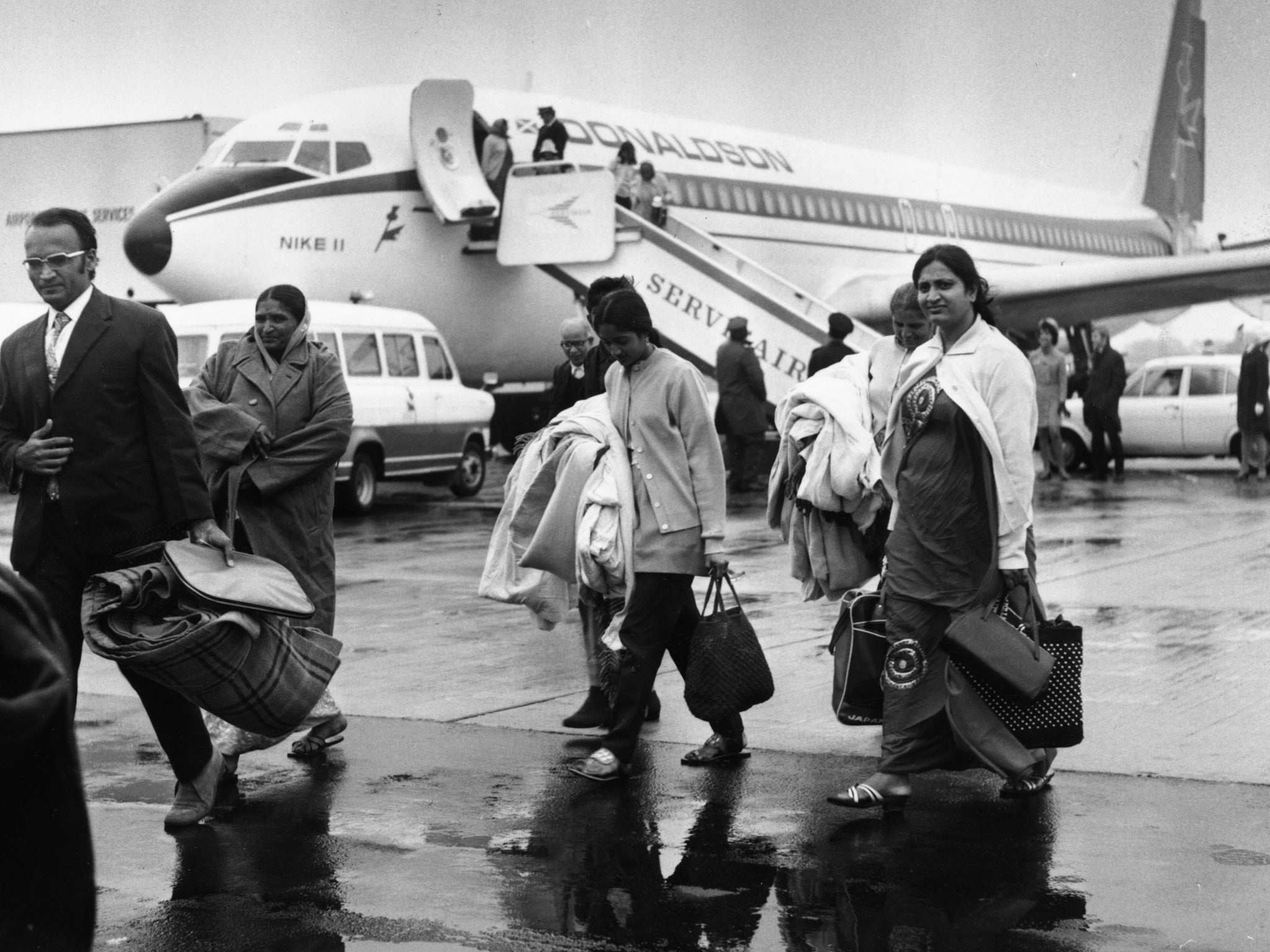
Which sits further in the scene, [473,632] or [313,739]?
[473,632]

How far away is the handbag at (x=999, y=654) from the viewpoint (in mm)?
5203

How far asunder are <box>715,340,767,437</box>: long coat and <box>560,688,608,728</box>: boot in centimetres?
1165

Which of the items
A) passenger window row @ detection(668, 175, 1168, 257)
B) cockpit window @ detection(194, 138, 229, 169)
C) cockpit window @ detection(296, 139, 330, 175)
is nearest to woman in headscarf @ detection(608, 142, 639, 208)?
passenger window row @ detection(668, 175, 1168, 257)

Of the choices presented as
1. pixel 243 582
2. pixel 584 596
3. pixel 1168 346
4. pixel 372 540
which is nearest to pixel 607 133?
pixel 372 540

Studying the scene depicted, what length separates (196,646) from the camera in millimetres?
5000

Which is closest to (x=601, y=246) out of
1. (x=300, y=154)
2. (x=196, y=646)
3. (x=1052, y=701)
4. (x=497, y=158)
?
(x=497, y=158)

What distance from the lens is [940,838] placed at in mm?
5062

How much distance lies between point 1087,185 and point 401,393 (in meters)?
25.8

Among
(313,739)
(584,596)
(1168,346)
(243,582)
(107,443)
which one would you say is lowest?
(1168,346)

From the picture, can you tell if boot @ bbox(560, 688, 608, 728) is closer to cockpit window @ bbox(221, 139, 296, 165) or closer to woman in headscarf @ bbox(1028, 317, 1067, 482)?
cockpit window @ bbox(221, 139, 296, 165)

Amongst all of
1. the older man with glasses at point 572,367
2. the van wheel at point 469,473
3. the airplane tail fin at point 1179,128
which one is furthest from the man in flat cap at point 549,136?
the airplane tail fin at point 1179,128

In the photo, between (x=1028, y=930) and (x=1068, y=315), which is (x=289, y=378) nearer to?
(x=1028, y=930)

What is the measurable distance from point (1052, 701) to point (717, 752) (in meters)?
1.28

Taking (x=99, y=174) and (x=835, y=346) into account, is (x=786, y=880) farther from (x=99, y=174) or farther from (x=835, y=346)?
(x=99, y=174)
